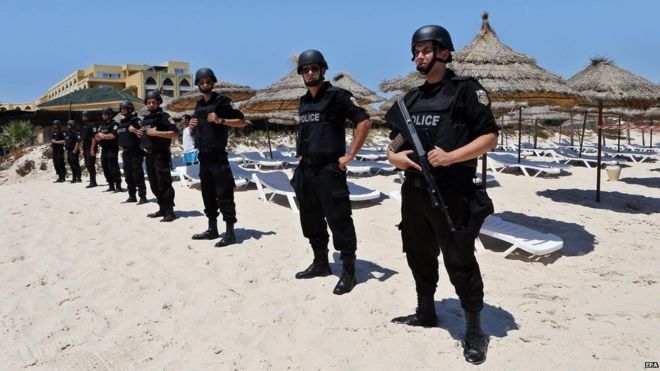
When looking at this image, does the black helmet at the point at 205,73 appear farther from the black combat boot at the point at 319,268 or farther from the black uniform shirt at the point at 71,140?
the black uniform shirt at the point at 71,140

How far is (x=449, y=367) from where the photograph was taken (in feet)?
7.42

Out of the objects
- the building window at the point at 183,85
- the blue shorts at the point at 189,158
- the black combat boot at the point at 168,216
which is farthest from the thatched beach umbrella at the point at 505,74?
the building window at the point at 183,85

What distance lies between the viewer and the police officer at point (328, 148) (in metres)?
3.21

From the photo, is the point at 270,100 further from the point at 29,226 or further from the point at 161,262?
the point at 161,262

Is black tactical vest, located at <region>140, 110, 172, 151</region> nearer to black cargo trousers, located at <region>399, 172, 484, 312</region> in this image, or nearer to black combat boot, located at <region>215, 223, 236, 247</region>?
black combat boot, located at <region>215, 223, 236, 247</region>

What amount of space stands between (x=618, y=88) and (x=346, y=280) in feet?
23.7

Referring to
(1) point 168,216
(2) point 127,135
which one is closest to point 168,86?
(2) point 127,135

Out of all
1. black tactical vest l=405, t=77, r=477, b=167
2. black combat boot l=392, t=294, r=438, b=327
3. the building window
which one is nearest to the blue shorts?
black combat boot l=392, t=294, r=438, b=327

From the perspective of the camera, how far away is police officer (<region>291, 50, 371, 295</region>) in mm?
3205

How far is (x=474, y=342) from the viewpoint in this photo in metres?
2.31

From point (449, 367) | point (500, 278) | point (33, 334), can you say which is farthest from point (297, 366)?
point (500, 278)

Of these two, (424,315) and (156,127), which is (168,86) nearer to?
(156,127)

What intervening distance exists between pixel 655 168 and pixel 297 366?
45.6 ft

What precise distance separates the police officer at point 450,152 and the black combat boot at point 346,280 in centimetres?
102
